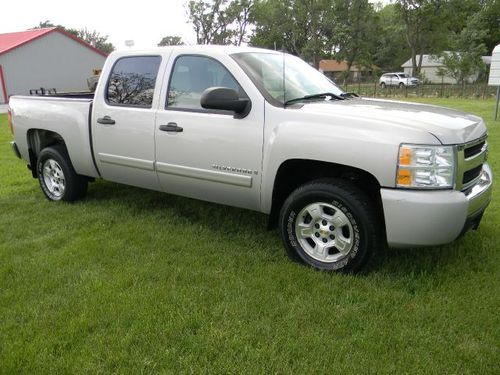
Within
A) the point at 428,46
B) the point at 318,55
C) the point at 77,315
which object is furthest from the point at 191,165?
the point at 428,46

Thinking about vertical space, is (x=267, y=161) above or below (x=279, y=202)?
above

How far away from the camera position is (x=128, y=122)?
4734 millimetres

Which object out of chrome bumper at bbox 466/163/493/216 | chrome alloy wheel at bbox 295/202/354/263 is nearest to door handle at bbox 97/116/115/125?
chrome alloy wheel at bbox 295/202/354/263

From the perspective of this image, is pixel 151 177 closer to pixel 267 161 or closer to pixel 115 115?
pixel 115 115

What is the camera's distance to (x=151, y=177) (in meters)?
4.75

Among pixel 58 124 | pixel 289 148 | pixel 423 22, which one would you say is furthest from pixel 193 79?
pixel 423 22

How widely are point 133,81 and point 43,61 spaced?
101ft

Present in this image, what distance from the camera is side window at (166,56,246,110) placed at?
4.23 meters

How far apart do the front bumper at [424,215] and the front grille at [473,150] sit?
31cm

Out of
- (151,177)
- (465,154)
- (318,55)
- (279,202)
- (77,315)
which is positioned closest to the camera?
(77,315)

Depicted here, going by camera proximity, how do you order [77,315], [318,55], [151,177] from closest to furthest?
[77,315] < [151,177] < [318,55]

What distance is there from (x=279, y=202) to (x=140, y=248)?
1.30 m

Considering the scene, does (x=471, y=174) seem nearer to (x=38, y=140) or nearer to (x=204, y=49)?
(x=204, y=49)

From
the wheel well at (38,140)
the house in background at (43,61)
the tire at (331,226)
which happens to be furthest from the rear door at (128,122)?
the house in background at (43,61)
